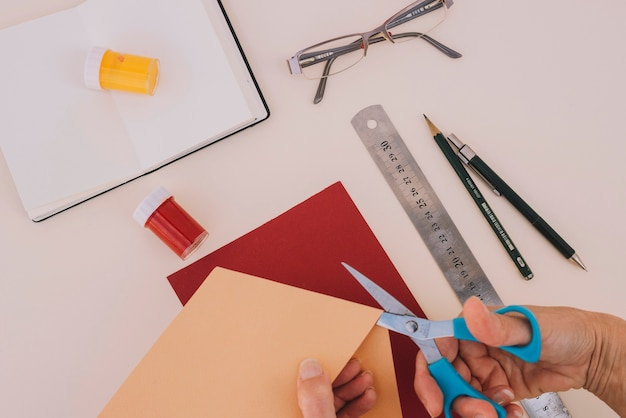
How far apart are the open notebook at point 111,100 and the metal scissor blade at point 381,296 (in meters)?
0.34

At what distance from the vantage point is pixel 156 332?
33.2 inches

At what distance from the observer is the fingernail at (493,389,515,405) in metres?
0.76

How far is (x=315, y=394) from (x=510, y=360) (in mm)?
359

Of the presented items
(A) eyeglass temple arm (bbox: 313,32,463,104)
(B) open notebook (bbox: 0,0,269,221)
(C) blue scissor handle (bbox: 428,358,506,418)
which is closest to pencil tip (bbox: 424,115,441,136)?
(A) eyeglass temple arm (bbox: 313,32,463,104)

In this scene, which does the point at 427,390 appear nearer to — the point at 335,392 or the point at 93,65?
the point at 335,392

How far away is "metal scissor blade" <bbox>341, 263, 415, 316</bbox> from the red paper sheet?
7cm

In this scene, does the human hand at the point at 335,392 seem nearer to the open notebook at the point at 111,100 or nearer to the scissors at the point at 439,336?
the scissors at the point at 439,336

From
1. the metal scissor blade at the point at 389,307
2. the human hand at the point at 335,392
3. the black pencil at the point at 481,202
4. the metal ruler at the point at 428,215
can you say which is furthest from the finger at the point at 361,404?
the black pencil at the point at 481,202

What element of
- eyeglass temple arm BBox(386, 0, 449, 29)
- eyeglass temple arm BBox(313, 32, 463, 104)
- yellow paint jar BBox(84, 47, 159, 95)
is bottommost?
eyeglass temple arm BBox(313, 32, 463, 104)

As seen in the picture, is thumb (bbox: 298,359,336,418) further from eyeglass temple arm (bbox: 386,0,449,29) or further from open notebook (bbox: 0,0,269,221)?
eyeglass temple arm (bbox: 386,0,449,29)

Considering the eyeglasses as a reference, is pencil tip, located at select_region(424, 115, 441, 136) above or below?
below

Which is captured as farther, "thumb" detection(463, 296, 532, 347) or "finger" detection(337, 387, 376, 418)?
"finger" detection(337, 387, 376, 418)

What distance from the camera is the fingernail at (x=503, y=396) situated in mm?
756

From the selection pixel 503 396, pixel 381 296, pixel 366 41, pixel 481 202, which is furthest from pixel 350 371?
pixel 366 41
